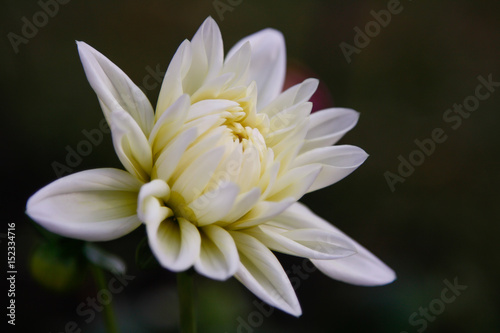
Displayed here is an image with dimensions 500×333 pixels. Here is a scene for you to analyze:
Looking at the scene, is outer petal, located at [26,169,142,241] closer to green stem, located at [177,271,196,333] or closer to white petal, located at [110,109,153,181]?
white petal, located at [110,109,153,181]

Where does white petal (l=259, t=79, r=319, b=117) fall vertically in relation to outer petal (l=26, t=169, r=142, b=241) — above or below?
above

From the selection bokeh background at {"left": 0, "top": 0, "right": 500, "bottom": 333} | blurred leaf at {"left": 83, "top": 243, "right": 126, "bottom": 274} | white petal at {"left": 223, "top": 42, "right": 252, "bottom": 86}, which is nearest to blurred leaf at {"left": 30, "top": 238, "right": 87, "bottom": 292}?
blurred leaf at {"left": 83, "top": 243, "right": 126, "bottom": 274}

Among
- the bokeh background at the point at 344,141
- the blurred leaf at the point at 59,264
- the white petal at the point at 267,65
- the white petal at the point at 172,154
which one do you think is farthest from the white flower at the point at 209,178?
the bokeh background at the point at 344,141

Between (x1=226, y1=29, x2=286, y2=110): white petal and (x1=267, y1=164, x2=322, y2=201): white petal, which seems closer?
(x1=267, y1=164, x2=322, y2=201): white petal

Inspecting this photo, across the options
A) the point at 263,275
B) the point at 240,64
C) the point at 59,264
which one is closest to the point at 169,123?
the point at 240,64

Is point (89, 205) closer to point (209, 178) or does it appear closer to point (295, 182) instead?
point (209, 178)

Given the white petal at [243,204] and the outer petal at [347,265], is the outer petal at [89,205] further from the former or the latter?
the outer petal at [347,265]

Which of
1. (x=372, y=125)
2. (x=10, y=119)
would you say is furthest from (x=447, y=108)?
(x=10, y=119)
